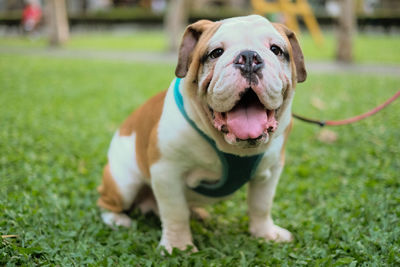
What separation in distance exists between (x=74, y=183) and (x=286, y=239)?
2.03 metres

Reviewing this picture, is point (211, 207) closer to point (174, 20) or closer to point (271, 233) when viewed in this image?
point (271, 233)

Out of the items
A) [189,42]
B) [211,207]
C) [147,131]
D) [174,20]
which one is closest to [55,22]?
[174,20]

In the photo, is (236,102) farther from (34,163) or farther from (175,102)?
(34,163)

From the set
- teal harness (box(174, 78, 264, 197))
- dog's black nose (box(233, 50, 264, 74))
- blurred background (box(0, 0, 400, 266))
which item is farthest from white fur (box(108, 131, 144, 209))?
dog's black nose (box(233, 50, 264, 74))

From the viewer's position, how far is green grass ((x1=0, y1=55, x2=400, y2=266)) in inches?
96.9

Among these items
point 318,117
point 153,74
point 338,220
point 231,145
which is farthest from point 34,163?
point 153,74

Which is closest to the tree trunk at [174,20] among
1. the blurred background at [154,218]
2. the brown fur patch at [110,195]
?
the blurred background at [154,218]

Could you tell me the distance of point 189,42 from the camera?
225 centimetres

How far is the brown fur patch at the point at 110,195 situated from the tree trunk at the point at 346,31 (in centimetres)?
1058

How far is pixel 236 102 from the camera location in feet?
6.45

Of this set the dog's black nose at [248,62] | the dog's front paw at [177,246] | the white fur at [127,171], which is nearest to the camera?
the dog's black nose at [248,62]

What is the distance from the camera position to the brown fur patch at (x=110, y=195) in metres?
2.92

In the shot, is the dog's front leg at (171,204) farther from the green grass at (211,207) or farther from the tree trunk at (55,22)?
the tree trunk at (55,22)

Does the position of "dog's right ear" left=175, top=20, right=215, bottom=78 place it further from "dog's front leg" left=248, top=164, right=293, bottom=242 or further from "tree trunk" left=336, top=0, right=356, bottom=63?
"tree trunk" left=336, top=0, right=356, bottom=63
